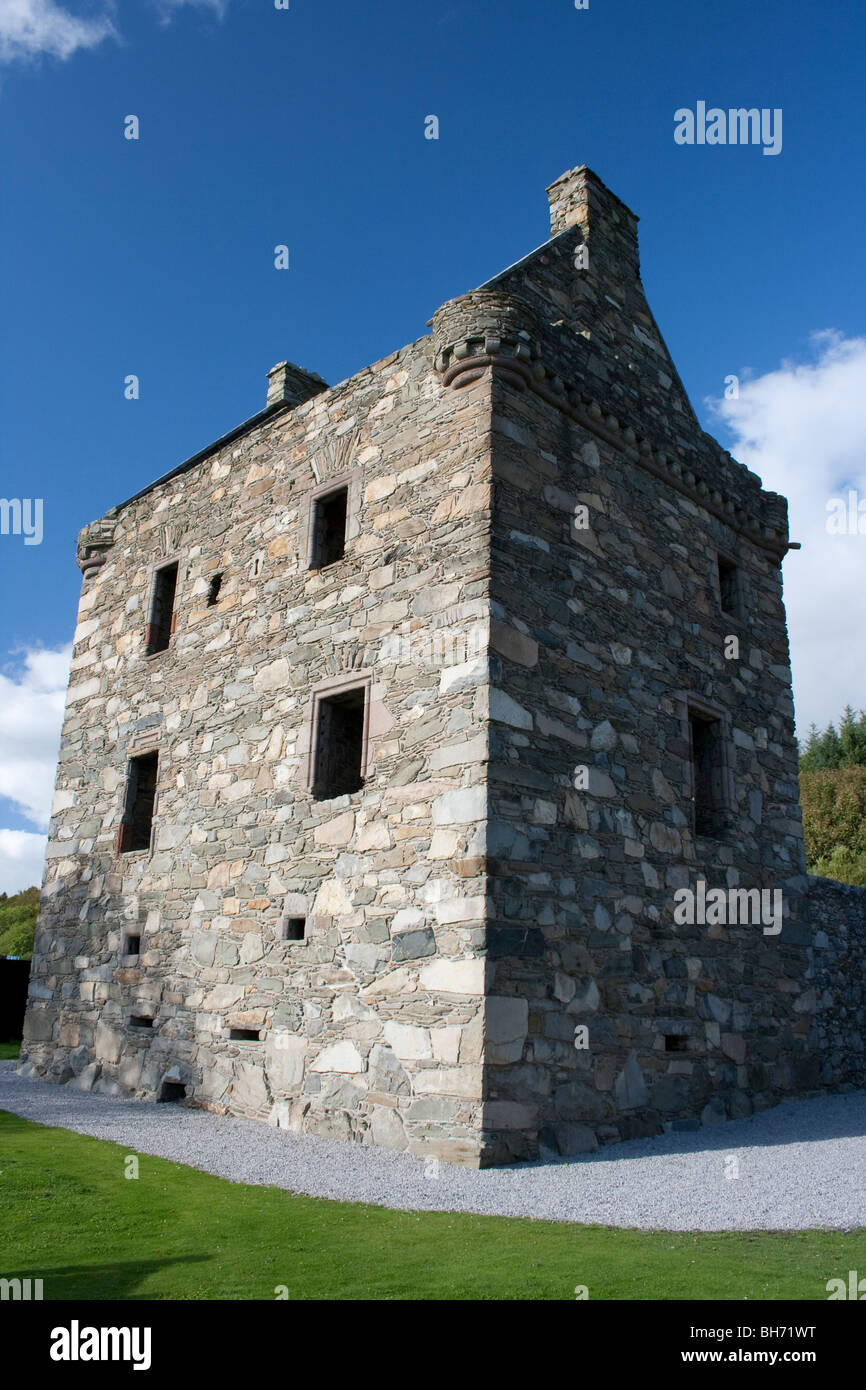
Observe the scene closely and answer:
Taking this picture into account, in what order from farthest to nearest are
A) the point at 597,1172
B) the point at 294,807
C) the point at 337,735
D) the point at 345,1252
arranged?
the point at 337,735 < the point at 294,807 < the point at 597,1172 < the point at 345,1252

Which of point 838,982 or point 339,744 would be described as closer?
point 339,744

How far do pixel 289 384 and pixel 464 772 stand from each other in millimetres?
8565

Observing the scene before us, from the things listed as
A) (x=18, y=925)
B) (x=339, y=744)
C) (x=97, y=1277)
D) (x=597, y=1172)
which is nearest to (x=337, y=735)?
(x=339, y=744)

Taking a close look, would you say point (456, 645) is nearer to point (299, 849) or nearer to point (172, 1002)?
point (299, 849)

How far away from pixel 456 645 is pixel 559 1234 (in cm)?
443

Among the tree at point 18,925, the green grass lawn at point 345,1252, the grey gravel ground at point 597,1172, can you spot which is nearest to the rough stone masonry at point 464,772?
the grey gravel ground at point 597,1172

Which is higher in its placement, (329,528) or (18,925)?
(329,528)

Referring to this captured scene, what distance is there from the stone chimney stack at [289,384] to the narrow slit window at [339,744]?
6224mm

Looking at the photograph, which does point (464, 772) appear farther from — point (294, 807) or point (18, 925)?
point (18, 925)

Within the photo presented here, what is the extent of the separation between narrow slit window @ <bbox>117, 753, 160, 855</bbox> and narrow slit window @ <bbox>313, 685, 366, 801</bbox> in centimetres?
306

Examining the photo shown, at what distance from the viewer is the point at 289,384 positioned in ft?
47.3

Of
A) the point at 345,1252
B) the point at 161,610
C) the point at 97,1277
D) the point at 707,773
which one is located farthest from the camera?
the point at 161,610

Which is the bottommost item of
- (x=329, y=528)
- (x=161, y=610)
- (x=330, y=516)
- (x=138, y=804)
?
(x=138, y=804)
